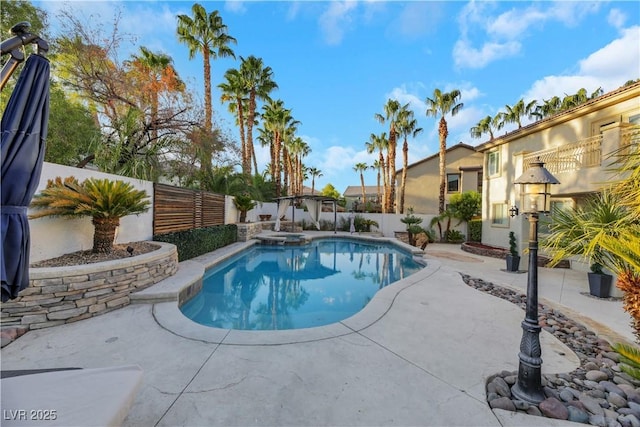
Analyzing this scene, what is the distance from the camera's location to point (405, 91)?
2259 cm

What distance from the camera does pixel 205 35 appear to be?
1568cm

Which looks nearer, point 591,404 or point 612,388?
point 591,404

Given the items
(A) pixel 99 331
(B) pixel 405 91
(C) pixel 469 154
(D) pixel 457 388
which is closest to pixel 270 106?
(B) pixel 405 91

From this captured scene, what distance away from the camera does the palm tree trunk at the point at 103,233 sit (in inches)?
215

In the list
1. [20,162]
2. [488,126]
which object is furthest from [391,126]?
[20,162]

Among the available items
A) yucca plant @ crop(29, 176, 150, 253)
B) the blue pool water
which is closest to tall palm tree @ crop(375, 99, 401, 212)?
the blue pool water

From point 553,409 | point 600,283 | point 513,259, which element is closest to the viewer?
point 553,409

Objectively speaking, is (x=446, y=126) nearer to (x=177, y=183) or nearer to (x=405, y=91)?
(x=405, y=91)

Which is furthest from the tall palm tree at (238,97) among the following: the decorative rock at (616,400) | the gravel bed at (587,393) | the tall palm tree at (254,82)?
the decorative rock at (616,400)

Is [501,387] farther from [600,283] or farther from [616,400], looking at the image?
[600,283]

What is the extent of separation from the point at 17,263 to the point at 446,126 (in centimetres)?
2222

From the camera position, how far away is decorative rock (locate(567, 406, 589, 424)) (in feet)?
7.79

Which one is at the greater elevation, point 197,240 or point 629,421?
point 197,240

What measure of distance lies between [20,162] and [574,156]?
42.9 ft
